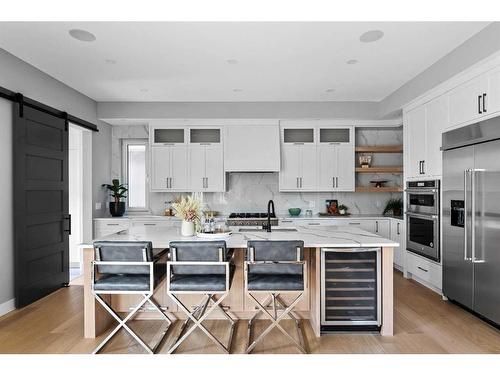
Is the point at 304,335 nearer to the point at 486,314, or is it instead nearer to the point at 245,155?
the point at 486,314

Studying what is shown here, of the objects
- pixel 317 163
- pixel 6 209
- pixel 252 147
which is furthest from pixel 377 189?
pixel 6 209

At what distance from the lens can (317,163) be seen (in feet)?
19.0

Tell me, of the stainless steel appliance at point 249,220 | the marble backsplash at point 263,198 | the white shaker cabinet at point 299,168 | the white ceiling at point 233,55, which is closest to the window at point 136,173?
the marble backsplash at point 263,198

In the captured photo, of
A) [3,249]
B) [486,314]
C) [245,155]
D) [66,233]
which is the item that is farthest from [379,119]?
[3,249]

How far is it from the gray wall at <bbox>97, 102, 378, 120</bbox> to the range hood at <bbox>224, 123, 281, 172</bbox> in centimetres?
24

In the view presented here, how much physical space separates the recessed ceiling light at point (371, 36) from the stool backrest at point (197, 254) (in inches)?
89.4

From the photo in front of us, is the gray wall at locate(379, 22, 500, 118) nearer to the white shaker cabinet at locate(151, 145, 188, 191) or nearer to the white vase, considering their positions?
the white vase

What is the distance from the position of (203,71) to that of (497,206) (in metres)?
3.33

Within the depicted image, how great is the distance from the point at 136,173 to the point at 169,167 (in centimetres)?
88

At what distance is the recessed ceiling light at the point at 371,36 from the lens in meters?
3.05

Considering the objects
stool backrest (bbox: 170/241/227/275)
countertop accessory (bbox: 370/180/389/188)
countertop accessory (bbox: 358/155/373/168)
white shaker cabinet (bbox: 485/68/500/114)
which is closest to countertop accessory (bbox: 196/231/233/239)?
stool backrest (bbox: 170/241/227/275)

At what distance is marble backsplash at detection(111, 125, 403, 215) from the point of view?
20.0 ft

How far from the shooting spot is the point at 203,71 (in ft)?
13.4

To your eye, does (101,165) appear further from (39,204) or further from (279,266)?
(279,266)
